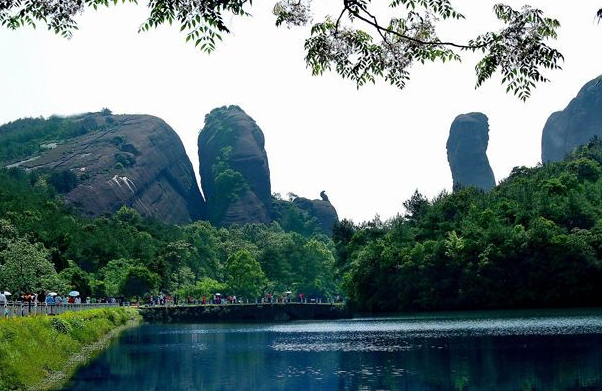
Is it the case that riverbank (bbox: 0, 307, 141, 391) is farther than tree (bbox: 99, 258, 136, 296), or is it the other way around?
tree (bbox: 99, 258, 136, 296)

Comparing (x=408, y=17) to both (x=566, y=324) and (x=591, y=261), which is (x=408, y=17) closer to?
(x=566, y=324)

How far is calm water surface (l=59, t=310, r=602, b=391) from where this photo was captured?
33.1 metres

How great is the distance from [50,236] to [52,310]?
8028cm

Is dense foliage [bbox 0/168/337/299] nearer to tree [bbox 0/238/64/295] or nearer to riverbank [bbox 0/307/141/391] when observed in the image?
tree [bbox 0/238/64/295]

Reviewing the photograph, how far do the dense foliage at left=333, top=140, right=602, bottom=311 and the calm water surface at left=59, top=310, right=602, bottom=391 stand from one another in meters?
32.6

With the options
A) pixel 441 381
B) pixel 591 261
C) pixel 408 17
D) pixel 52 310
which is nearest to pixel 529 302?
pixel 591 261

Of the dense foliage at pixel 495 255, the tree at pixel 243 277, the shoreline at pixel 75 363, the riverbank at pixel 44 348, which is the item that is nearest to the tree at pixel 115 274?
the tree at pixel 243 277

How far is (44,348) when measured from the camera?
4003 centimetres

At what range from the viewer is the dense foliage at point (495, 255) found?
9675cm

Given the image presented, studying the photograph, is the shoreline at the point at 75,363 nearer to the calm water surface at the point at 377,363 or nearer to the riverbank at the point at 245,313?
the calm water surface at the point at 377,363

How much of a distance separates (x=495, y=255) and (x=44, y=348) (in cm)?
7394

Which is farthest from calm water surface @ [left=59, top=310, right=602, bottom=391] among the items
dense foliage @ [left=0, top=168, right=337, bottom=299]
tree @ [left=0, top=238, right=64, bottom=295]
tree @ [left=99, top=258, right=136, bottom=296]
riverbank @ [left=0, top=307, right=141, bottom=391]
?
tree @ [left=99, top=258, right=136, bottom=296]

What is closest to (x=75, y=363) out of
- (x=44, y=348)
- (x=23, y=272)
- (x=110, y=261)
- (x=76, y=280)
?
(x=44, y=348)

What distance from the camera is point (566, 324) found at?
63406mm
